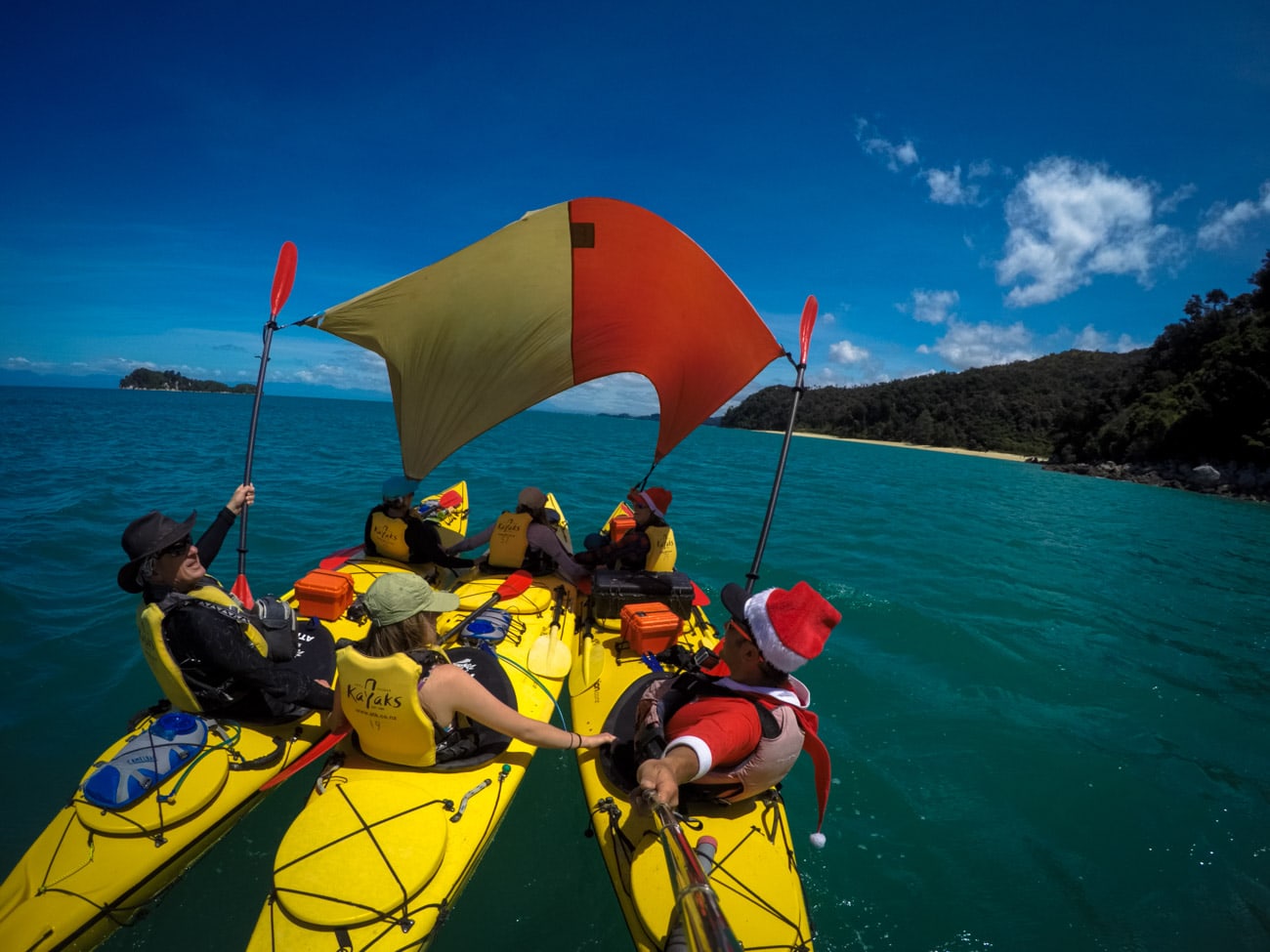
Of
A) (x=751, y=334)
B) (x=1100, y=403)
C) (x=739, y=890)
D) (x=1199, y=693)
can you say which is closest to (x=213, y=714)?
(x=739, y=890)

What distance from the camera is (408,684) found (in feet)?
9.31

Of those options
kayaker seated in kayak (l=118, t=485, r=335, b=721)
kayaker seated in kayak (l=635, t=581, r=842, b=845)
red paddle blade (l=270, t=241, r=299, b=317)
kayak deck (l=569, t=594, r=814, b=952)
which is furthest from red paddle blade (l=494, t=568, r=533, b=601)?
red paddle blade (l=270, t=241, r=299, b=317)

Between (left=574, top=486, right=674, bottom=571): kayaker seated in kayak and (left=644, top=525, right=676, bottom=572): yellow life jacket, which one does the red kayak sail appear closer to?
(left=574, top=486, right=674, bottom=571): kayaker seated in kayak

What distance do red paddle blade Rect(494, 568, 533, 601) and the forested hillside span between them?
3845 mm

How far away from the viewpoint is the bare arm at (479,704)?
2914 mm

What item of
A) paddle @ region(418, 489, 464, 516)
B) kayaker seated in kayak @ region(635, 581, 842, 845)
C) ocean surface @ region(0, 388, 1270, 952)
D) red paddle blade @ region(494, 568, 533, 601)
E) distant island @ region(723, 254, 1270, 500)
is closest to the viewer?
kayaker seated in kayak @ region(635, 581, 842, 845)

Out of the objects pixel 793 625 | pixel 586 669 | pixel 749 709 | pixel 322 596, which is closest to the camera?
pixel 793 625

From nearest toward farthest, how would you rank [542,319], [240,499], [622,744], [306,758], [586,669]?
[306,758]
[622,744]
[240,499]
[586,669]
[542,319]

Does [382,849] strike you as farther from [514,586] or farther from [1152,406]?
[1152,406]

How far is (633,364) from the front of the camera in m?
7.99

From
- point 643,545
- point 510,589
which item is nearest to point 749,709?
point 643,545

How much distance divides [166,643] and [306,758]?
112cm

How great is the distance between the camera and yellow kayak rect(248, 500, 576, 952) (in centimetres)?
245

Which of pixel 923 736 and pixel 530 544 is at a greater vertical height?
pixel 530 544
